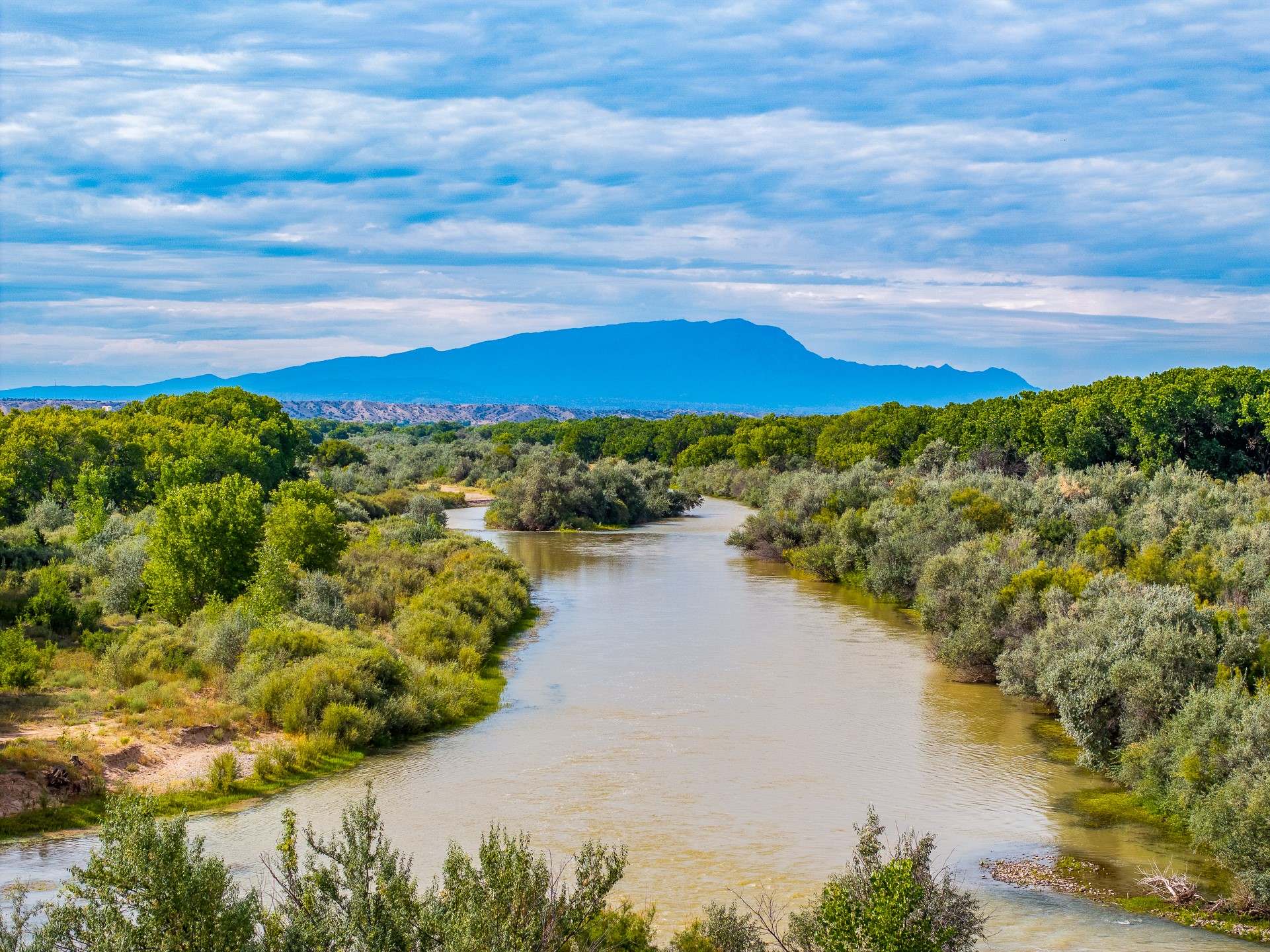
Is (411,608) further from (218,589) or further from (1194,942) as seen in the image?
(1194,942)

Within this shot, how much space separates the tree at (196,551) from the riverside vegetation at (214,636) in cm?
5

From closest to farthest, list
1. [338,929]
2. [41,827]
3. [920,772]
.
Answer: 1. [338,929]
2. [41,827]
3. [920,772]

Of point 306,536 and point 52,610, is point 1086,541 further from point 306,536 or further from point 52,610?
point 52,610

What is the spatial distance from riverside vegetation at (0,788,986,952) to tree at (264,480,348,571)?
71.5ft

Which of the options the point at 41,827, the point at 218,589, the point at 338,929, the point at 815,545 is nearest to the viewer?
the point at 338,929

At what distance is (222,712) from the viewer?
19422 mm

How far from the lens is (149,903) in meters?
7.72

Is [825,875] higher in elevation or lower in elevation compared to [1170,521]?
lower

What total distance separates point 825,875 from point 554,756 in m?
6.46

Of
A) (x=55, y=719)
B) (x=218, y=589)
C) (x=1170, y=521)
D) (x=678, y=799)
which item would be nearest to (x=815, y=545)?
(x=1170, y=521)

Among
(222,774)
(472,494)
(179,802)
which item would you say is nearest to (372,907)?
(179,802)

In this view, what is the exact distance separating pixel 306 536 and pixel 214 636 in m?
8.04

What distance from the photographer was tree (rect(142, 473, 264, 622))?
25797 millimetres

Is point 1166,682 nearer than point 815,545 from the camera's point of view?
Yes
